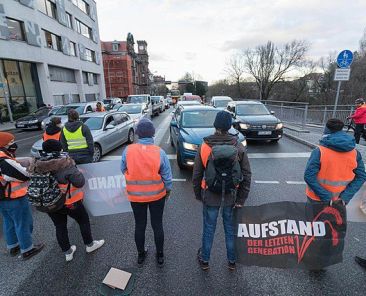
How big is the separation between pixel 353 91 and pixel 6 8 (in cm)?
4143

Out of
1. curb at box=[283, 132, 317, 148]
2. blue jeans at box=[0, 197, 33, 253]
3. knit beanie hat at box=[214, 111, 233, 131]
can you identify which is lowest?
curb at box=[283, 132, 317, 148]

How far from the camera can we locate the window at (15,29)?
19994mm

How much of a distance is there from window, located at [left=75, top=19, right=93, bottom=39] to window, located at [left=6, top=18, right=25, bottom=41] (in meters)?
12.8

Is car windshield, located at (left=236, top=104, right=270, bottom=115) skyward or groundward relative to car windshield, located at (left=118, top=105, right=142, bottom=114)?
skyward

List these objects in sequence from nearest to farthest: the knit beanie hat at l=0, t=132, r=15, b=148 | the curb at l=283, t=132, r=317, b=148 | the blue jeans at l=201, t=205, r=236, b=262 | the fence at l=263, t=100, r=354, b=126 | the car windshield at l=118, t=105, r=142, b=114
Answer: the blue jeans at l=201, t=205, r=236, b=262 → the knit beanie hat at l=0, t=132, r=15, b=148 → the curb at l=283, t=132, r=317, b=148 → the fence at l=263, t=100, r=354, b=126 → the car windshield at l=118, t=105, r=142, b=114

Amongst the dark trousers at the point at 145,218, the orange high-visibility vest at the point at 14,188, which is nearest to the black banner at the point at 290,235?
the dark trousers at the point at 145,218

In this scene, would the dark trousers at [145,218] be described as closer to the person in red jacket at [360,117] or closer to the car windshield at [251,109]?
the car windshield at [251,109]

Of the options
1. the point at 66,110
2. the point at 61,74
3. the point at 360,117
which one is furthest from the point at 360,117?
the point at 61,74

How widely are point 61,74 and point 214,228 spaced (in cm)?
3252

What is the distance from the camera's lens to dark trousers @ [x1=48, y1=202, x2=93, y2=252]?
9.30 feet

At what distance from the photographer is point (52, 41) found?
86.3ft

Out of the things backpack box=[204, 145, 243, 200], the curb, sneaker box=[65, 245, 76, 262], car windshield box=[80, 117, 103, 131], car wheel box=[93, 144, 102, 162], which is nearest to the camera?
backpack box=[204, 145, 243, 200]

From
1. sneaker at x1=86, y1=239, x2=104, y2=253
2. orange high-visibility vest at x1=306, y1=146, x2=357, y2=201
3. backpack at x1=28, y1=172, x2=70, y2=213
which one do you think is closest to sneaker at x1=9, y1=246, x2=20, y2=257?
sneaker at x1=86, y1=239, x2=104, y2=253

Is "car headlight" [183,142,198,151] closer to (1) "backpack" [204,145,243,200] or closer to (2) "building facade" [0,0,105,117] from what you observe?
(1) "backpack" [204,145,243,200]
